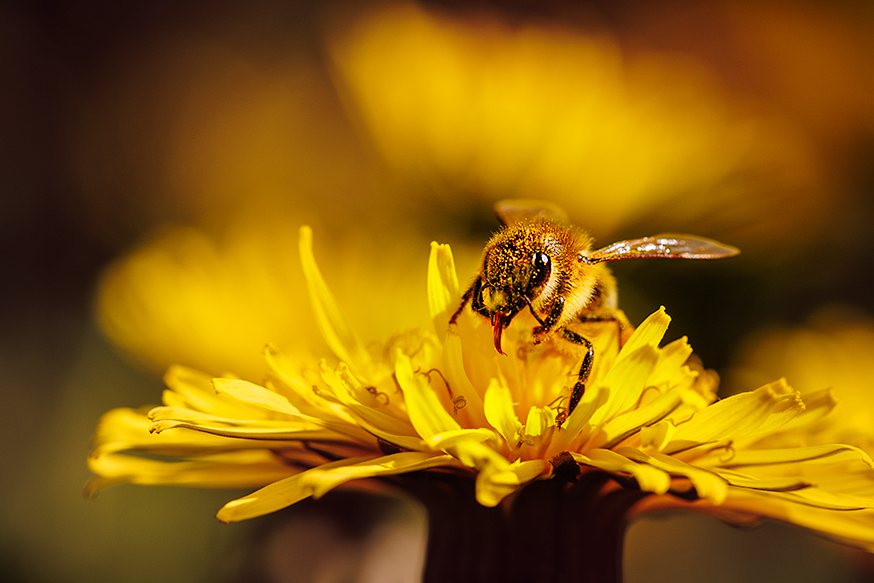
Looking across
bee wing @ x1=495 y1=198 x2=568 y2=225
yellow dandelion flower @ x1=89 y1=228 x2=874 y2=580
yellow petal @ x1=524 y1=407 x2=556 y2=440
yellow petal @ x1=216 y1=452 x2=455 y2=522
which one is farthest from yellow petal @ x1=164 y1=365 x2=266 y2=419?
bee wing @ x1=495 y1=198 x2=568 y2=225

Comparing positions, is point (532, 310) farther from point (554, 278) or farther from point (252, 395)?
point (252, 395)

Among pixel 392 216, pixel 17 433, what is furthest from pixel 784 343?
pixel 17 433

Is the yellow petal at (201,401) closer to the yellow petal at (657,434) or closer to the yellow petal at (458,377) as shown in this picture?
the yellow petal at (458,377)

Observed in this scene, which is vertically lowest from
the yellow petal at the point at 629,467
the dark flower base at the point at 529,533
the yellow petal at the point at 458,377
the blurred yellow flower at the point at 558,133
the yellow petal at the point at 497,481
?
the dark flower base at the point at 529,533

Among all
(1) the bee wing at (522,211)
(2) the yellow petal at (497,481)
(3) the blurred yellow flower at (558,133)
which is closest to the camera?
(2) the yellow petal at (497,481)

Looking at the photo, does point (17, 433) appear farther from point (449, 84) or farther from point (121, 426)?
point (449, 84)

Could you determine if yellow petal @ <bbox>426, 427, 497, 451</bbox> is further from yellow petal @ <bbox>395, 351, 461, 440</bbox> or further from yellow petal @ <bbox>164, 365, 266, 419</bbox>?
yellow petal @ <bbox>164, 365, 266, 419</bbox>

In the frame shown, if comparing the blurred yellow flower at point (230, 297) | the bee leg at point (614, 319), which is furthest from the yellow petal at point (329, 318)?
the blurred yellow flower at point (230, 297)

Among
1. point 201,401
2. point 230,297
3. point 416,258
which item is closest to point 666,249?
point 201,401
